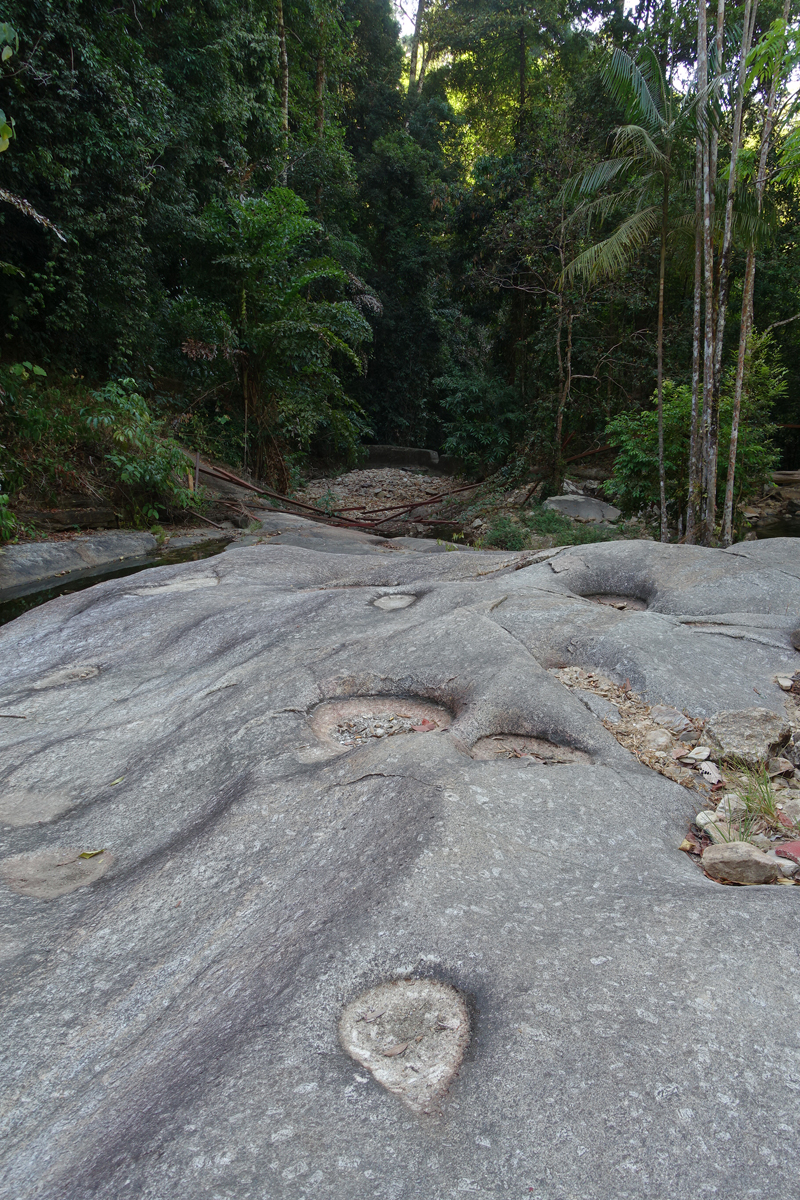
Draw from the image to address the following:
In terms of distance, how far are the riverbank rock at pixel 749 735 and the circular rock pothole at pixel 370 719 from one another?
3.14 feet

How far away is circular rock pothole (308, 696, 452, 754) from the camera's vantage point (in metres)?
2.66

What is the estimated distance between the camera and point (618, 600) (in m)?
4.31

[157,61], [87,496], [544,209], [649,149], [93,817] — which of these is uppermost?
[157,61]

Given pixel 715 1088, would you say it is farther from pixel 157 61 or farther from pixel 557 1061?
pixel 157 61

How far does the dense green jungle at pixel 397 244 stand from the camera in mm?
7055

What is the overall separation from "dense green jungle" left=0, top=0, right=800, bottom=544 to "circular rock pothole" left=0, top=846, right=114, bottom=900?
262cm

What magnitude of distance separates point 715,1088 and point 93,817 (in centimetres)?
198

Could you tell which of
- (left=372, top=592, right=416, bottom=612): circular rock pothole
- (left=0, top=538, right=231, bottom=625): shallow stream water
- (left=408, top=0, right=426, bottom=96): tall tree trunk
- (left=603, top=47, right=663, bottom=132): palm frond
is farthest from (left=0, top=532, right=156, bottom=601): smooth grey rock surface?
(left=408, top=0, right=426, bottom=96): tall tree trunk

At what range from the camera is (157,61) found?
1024cm

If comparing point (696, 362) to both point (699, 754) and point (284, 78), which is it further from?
point (284, 78)

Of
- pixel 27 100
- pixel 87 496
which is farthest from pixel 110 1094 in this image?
pixel 27 100

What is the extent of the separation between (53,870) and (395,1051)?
4.35 ft

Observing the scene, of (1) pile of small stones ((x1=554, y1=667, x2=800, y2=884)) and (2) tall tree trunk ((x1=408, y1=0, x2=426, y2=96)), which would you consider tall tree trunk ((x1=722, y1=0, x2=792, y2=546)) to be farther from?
(2) tall tree trunk ((x1=408, y1=0, x2=426, y2=96))

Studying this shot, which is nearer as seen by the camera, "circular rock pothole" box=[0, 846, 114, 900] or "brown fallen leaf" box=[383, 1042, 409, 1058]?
"brown fallen leaf" box=[383, 1042, 409, 1058]
